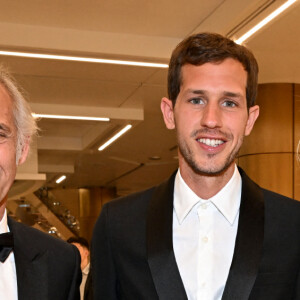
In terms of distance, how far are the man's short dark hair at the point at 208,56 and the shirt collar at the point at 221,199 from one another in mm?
263

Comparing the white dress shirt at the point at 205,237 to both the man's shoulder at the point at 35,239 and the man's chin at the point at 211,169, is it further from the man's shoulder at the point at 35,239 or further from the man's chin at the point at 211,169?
the man's shoulder at the point at 35,239

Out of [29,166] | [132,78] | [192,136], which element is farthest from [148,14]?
[29,166]

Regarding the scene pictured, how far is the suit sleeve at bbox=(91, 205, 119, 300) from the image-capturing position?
2.03 metres

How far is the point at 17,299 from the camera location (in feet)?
6.36

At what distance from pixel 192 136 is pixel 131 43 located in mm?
4127

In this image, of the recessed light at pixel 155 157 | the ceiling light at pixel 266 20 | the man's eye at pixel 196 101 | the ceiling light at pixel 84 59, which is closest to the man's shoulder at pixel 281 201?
the man's eye at pixel 196 101

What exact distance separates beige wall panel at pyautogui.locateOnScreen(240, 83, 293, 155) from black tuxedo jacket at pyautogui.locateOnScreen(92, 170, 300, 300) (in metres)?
4.01

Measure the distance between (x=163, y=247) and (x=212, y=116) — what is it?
0.43 m

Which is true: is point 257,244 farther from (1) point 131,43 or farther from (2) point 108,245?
(1) point 131,43

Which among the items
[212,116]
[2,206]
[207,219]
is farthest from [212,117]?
[2,206]

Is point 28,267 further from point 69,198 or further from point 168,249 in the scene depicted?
point 69,198

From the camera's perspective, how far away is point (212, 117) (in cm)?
187

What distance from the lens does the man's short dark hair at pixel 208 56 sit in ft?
6.48

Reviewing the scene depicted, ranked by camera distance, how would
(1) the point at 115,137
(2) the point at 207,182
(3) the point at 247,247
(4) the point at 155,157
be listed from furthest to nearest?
(4) the point at 155,157 < (1) the point at 115,137 < (2) the point at 207,182 < (3) the point at 247,247
